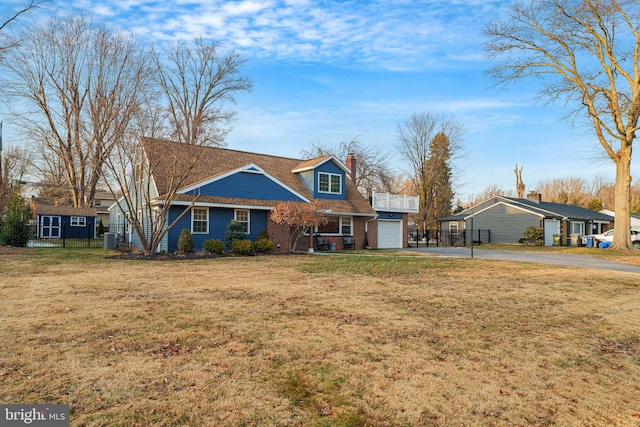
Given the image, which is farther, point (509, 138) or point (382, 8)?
point (509, 138)

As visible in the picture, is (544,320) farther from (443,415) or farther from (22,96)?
(22,96)

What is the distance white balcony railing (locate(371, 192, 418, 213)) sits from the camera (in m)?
25.5

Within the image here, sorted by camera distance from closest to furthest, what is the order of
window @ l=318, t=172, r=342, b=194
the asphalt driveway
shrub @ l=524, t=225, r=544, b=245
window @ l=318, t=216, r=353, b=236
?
the asphalt driveway
window @ l=318, t=216, r=353, b=236
window @ l=318, t=172, r=342, b=194
shrub @ l=524, t=225, r=544, b=245

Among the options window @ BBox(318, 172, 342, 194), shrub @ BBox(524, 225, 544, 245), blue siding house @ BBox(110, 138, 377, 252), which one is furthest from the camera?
shrub @ BBox(524, 225, 544, 245)

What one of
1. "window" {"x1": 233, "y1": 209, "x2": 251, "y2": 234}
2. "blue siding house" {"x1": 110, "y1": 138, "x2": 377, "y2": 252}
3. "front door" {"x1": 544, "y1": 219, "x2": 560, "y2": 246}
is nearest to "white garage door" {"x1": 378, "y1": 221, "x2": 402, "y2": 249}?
"blue siding house" {"x1": 110, "y1": 138, "x2": 377, "y2": 252}

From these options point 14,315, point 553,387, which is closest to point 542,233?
point 553,387

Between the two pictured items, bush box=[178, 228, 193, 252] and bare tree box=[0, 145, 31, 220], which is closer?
bush box=[178, 228, 193, 252]

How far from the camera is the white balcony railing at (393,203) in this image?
25500 mm

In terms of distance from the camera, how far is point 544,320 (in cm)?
642

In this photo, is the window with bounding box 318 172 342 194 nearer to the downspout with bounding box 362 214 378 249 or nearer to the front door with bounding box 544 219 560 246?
the downspout with bounding box 362 214 378 249

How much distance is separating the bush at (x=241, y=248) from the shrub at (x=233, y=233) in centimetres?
47

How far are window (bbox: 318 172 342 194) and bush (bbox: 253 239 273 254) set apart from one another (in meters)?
6.00

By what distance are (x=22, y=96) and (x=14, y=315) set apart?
30.5 m

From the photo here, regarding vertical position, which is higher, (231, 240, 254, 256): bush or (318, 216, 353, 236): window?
(318, 216, 353, 236): window
